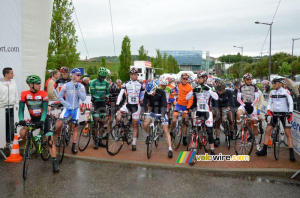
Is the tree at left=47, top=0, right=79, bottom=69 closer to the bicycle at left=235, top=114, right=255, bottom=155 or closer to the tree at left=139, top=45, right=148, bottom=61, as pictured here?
the bicycle at left=235, top=114, right=255, bottom=155

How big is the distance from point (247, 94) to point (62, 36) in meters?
14.4

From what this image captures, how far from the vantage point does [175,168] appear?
6.73 m

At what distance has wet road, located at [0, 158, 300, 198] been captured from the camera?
5.18m

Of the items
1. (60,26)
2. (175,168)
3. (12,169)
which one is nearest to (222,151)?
(175,168)

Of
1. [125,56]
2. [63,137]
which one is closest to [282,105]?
[63,137]

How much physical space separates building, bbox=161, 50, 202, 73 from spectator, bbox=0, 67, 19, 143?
16213cm

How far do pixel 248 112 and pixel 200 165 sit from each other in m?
2.87

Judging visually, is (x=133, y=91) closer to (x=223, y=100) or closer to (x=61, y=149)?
(x=61, y=149)

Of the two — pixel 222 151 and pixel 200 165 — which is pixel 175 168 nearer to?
pixel 200 165

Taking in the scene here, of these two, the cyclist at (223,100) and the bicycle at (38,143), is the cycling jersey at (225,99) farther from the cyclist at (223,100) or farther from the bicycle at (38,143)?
the bicycle at (38,143)

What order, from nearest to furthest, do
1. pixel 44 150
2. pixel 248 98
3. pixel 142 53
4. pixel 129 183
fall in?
1. pixel 129 183
2. pixel 44 150
3. pixel 248 98
4. pixel 142 53

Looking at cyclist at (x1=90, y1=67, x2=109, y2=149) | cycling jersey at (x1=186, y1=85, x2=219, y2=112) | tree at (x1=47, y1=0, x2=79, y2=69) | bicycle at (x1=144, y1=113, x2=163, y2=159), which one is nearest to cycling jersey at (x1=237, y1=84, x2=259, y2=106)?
cycling jersey at (x1=186, y1=85, x2=219, y2=112)

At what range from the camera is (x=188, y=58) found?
169 metres

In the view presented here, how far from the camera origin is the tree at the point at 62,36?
19.1 meters
